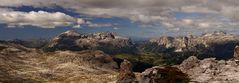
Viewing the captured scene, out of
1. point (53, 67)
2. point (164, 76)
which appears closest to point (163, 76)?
point (164, 76)

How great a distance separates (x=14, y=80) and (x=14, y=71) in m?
15.6

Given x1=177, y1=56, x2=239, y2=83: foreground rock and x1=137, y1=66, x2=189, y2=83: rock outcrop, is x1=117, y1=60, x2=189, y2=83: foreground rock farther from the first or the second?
x1=177, y1=56, x2=239, y2=83: foreground rock

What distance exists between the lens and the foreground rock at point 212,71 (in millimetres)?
54344

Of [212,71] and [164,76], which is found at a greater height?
[164,76]

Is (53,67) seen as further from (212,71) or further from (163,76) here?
(212,71)

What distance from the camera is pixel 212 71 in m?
58.7

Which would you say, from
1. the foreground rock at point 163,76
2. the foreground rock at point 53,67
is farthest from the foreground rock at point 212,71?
the foreground rock at point 53,67

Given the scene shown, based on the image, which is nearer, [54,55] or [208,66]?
[208,66]

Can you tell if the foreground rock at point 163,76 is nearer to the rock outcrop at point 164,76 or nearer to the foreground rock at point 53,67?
the rock outcrop at point 164,76

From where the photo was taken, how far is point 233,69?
58344mm

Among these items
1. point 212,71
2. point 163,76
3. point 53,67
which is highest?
point 163,76

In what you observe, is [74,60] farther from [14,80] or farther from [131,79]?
[131,79]

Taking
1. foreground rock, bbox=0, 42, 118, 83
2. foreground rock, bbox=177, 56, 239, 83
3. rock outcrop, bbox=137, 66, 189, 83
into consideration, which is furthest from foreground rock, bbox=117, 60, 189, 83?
foreground rock, bbox=0, 42, 118, 83

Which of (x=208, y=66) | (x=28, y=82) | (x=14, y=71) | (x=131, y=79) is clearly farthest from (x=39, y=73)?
(x=208, y=66)
